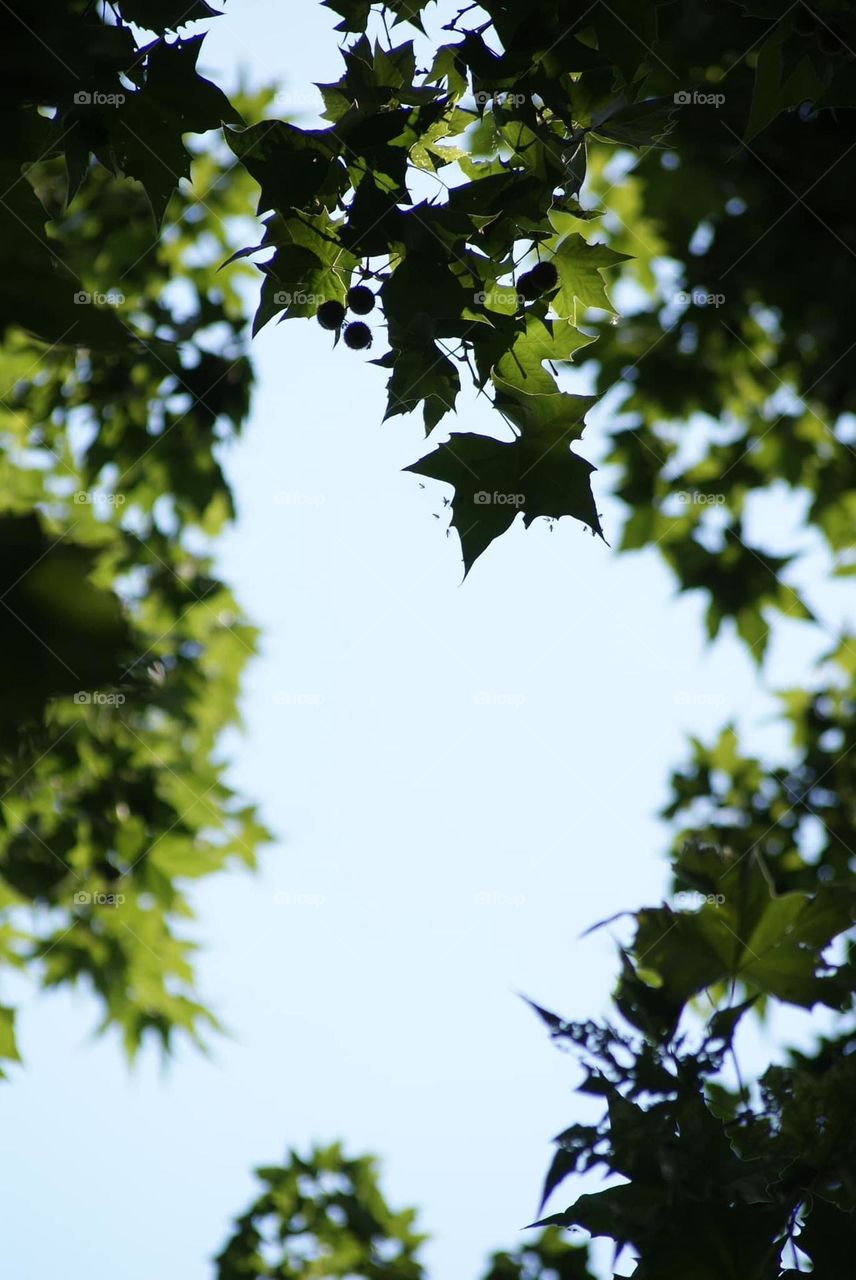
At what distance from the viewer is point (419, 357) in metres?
1.46

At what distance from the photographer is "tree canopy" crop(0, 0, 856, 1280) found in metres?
1.36

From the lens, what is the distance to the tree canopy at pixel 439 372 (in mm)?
1358

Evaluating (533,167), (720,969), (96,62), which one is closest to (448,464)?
(533,167)

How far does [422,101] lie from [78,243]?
128 inches

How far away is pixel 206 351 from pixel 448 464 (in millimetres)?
3198

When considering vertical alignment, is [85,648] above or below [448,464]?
below

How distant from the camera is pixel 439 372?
148 centimetres

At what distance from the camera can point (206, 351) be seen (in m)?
4.34

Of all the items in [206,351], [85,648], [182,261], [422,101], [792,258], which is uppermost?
[792,258]

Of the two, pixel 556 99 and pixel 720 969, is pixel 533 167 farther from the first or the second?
pixel 720 969

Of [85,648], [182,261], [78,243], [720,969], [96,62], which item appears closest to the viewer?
[85,648]

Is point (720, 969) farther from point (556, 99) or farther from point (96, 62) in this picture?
point (96, 62)

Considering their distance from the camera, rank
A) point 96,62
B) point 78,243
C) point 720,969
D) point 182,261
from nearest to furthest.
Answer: point 96,62 → point 720,969 → point 78,243 → point 182,261

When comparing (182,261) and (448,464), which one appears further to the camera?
(182,261)
